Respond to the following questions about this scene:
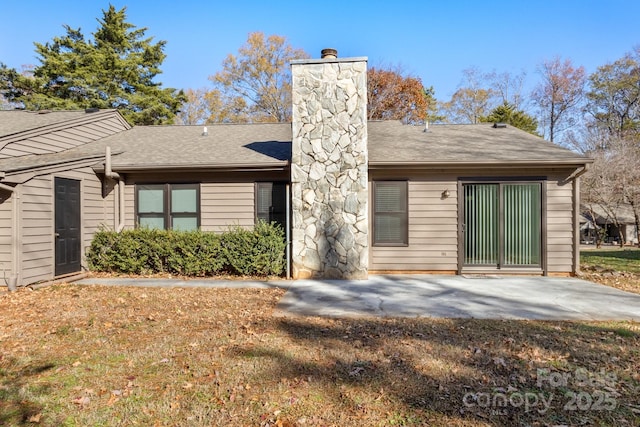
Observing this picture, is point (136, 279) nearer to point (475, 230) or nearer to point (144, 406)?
point (144, 406)

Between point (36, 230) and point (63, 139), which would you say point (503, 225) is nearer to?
point (36, 230)

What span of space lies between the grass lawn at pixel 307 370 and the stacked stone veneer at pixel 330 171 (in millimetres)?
2743

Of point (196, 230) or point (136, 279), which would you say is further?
point (196, 230)

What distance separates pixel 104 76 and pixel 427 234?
874 inches

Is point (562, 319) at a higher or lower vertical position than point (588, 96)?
lower

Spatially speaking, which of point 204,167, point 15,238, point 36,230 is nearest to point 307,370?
point 204,167

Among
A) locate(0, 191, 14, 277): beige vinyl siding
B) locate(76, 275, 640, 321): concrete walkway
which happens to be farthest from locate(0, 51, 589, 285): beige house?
locate(76, 275, 640, 321): concrete walkway

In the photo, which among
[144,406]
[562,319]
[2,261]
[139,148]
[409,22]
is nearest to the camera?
[144,406]

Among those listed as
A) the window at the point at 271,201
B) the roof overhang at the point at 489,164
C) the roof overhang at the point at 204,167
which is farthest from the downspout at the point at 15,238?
the roof overhang at the point at 489,164

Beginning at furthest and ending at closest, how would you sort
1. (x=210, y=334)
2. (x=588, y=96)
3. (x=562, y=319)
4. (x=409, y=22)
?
1. (x=588, y=96)
2. (x=409, y=22)
3. (x=562, y=319)
4. (x=210, y=334)

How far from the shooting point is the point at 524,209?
7.82 metres

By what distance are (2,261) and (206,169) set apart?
3.83 meters

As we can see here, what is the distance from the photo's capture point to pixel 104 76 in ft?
72.6

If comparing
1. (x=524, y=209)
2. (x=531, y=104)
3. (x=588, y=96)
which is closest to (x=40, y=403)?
(x=524, y=209)
